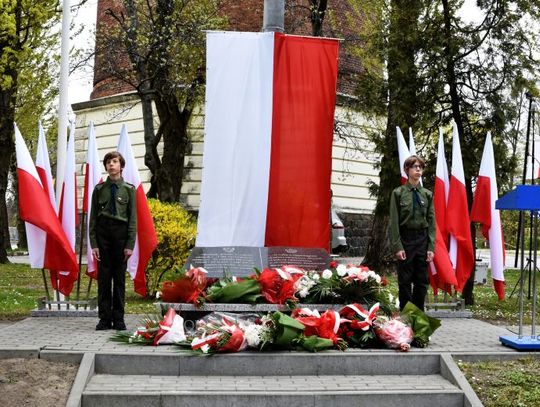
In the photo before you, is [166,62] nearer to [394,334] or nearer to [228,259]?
[228,259]

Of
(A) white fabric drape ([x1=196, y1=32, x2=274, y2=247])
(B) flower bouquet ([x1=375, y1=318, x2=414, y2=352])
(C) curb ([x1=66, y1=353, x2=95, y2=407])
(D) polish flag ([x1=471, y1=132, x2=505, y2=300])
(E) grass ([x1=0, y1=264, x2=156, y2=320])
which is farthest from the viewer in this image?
(E) grass ([x1=0, y1=264, x2=156, y2=320])

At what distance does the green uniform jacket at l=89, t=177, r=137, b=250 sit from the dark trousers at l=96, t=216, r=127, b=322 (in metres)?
0.07

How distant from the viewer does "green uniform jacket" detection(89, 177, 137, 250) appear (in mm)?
9383

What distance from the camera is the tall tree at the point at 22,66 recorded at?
19125mm

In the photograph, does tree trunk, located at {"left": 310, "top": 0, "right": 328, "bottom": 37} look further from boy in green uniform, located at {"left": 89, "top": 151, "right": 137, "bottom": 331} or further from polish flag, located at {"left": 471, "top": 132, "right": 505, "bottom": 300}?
boy in green uniform, located at {"left": 89, "top": 151, "right": 137, "bottom": 331}

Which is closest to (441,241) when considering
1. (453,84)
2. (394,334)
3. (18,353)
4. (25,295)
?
(394,334)

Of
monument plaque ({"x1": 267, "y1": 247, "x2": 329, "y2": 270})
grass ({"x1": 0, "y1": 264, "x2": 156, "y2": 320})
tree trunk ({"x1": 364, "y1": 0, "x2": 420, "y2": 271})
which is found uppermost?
tree trunk ({"x1": 364, "y1": 0, "x2": 420, "y2": 271})

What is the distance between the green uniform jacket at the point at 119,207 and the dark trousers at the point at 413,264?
3.43m

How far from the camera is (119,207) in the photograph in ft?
30.8

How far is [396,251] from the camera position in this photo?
9344 mm

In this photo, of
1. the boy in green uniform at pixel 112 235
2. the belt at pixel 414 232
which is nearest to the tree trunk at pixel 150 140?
the boy in green uniform at pixel 112 235

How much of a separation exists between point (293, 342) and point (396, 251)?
2.29 meters

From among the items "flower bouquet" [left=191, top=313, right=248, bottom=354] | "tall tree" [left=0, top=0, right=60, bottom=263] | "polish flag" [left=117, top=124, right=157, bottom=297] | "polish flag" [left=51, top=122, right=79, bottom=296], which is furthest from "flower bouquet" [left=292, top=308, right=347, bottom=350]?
"tall tree" [left=0, top=0, right=60, bottom=263]

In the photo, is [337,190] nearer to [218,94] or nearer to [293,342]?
[218,94]
